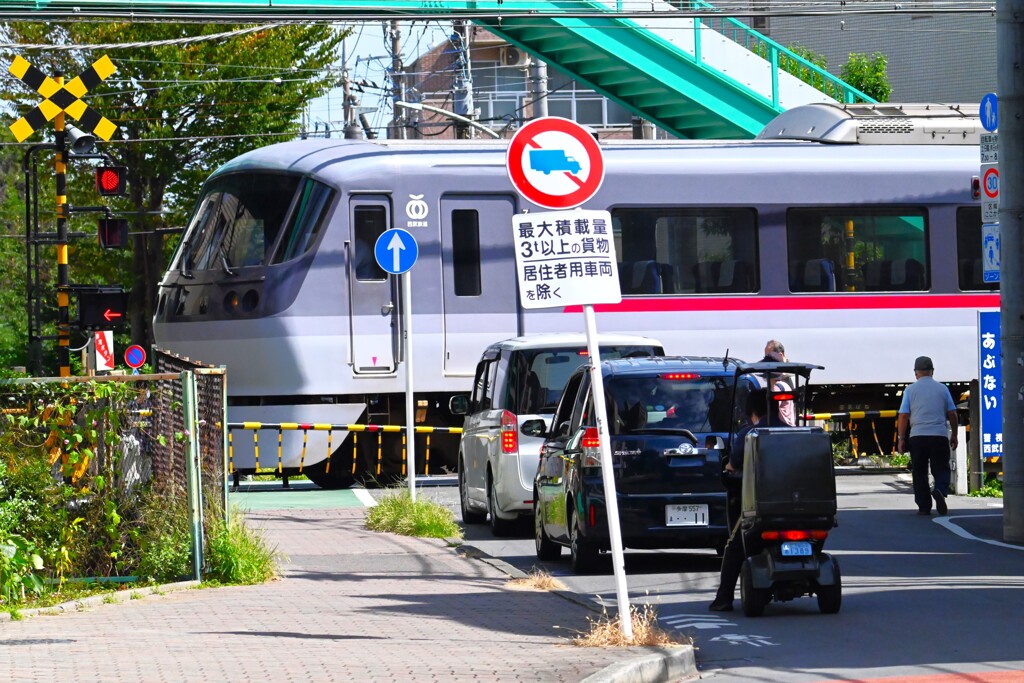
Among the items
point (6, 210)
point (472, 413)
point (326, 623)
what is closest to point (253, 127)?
point (6, 210)

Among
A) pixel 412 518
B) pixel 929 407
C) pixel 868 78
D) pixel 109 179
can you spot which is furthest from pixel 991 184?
pixel 868 78

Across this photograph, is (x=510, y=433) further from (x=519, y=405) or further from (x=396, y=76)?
(x=396, y=76)

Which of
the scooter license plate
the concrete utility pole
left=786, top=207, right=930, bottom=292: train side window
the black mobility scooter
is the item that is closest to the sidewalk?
the black mobility scooter

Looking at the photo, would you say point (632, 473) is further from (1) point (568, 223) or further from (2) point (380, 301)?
(2) point (380, 301)

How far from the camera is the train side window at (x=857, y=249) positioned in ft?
71.2

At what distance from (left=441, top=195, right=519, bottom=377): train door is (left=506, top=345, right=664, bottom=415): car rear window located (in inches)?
188

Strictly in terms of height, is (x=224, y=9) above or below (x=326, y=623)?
above

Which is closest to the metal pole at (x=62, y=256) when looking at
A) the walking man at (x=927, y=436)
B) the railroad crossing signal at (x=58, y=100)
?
the railroad crossing signal at (x=58, y=100)

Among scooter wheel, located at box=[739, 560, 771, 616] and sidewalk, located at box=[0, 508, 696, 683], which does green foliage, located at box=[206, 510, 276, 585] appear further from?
scooter wheel, located at box=[739, 560, 771, 616]

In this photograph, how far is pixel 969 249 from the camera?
72.6 ft

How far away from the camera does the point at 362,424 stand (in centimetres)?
2038

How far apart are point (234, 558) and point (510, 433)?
→ 3810 millimetres

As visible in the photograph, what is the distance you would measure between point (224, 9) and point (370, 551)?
6.62 metres

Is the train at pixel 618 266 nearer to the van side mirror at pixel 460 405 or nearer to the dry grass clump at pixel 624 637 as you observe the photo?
the van side mirror at pixel 460 405
